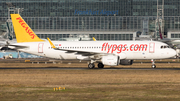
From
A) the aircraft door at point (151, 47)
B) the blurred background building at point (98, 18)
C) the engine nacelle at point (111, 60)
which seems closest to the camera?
the engine nacelle at point (111, 60)

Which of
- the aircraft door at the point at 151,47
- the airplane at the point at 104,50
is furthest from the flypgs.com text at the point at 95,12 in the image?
the aircraft door at the point at 151,47

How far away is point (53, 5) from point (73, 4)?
922 cm

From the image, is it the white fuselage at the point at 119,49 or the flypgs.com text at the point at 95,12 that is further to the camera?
the flypgs.com text at the point at 95,12

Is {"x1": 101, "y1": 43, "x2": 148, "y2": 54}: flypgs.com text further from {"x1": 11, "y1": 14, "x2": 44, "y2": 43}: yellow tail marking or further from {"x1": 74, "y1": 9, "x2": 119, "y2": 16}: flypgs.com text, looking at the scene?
{"x1": 74, "y1": 9, "x2": 119, "y2": 16}: flypgs.com text

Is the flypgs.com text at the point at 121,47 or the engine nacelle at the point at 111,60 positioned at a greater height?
the flypgs.com text at the point at 121,47

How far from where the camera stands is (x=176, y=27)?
13212 cm

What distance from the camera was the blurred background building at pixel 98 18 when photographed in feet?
430

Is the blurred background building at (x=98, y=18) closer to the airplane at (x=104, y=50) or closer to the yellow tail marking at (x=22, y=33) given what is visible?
the yellow tail marking at (x=22, y=33)

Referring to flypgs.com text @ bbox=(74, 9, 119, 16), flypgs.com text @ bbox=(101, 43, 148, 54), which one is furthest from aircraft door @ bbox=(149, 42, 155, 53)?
flypgs.com text @ bbox=(74, 9, 119, 16)

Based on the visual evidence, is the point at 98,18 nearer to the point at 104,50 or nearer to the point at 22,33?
the point at 22,33

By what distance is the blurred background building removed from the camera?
131m

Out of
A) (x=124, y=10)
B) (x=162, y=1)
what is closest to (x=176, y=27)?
(x=162, y=1)

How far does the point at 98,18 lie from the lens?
134125mm

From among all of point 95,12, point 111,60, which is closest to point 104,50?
point 111,60
